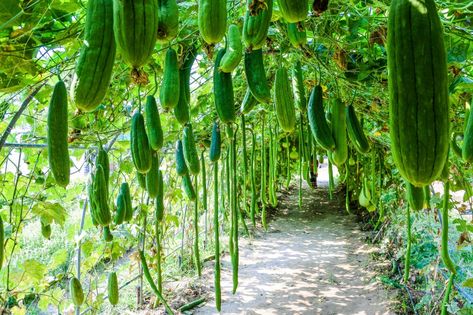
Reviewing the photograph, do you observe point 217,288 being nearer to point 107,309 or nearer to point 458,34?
point 458,34

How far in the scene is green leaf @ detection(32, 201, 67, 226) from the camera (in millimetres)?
2674

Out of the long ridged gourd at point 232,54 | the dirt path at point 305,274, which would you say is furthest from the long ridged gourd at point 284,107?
the dirt path at point 305,274

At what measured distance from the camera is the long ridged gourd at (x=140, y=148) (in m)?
1.57

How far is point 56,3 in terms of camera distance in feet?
5.63

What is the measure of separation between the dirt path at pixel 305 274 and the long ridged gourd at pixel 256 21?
442 cm

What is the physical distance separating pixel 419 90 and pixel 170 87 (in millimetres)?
955

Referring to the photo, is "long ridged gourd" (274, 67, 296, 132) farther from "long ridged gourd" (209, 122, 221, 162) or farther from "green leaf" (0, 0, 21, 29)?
"green leaf" (0, 0, 21, 29)

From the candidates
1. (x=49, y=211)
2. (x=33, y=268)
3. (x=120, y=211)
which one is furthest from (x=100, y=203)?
(x=33, y=268)

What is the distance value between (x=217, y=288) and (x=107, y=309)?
3.80 metres

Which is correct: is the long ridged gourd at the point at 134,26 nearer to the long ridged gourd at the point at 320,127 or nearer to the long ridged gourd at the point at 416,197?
the long ridged gourd at the point at 320,127

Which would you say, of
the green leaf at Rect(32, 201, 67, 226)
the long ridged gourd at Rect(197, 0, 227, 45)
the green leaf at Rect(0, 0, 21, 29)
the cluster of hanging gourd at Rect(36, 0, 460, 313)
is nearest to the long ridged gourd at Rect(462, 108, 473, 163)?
the cluster of hanging gourd at Rect(36, 0, 460, 313)

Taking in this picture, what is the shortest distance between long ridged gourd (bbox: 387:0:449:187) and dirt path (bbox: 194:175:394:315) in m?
4.59

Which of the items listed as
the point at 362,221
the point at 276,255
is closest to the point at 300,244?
the point at 276,255

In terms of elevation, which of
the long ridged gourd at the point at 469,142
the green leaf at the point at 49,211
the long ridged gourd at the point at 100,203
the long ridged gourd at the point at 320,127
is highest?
the long ridged gourd at the point at 320,127
